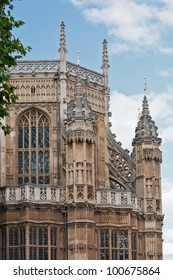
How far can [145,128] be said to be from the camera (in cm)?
5800

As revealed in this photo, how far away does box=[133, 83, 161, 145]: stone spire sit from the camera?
57.6 metres

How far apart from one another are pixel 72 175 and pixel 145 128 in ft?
26.8

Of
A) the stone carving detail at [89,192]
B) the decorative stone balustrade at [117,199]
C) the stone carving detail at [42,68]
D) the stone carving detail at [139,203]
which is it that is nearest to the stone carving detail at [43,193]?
the stone carving detail at [89,192]

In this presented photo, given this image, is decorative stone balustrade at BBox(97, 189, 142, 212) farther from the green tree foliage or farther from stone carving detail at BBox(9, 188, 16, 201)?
the green tree foliage

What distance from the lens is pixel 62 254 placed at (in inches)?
2067

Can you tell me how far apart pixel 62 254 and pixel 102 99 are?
14558 millimetres

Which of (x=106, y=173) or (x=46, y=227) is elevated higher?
(x=106, y=173)

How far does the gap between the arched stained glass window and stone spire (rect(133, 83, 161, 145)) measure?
6.30 m

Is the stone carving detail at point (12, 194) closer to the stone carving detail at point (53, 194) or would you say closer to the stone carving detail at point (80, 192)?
the stone carving detail at point (53, 194)

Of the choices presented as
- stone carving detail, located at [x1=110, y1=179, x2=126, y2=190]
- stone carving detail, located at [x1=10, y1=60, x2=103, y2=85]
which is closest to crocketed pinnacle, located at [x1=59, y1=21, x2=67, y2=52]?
stone carving detail, located at [x1=10, y1=60, x2=103, y2=85]
